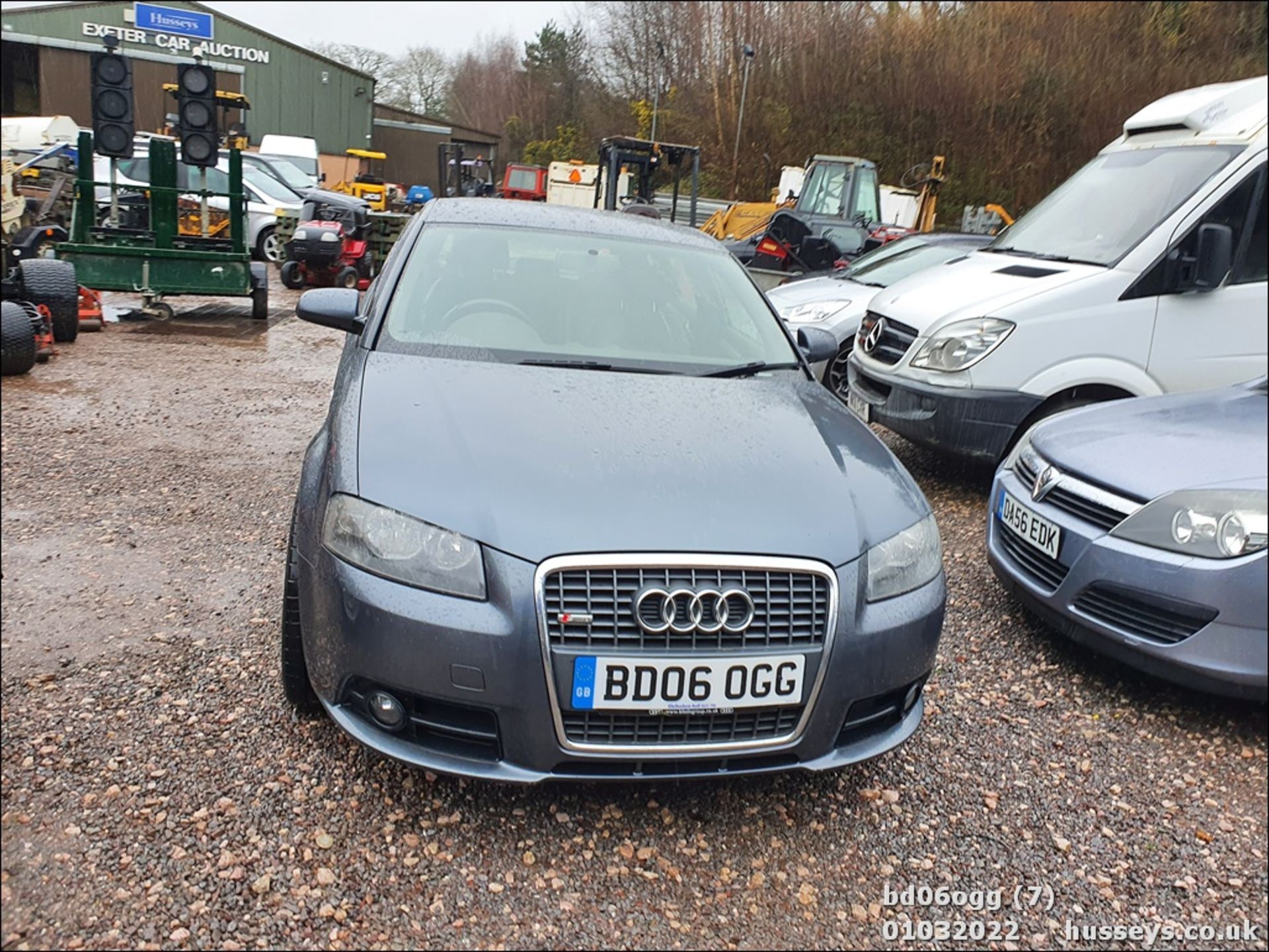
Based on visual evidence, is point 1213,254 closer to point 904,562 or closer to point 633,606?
point 904,562

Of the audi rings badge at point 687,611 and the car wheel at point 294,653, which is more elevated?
the audi rings badge at point 687,611

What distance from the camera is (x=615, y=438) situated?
98.1 inches

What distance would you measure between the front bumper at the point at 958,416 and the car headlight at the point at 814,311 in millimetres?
2161

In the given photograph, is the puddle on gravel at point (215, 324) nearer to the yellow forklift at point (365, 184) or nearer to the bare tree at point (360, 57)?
the bare tree at point (360, 57)

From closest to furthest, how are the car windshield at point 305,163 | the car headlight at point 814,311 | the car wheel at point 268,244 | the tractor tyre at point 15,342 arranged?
1. the tractor tyre at point 15,342
2. the car headlight at point 814,311
3. the car wheel at point 268,244
4. the car windshield at point 305,163

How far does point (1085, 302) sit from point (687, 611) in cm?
296

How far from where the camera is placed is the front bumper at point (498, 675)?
6.81 feet

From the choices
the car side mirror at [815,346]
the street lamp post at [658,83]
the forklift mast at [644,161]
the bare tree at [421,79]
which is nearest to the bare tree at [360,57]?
the bare tree at [421,79]

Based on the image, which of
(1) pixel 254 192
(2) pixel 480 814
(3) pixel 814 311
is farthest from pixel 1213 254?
(1) pixel 254 192

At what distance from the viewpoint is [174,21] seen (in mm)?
8609

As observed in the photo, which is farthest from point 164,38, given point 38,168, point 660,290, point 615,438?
point 615,438

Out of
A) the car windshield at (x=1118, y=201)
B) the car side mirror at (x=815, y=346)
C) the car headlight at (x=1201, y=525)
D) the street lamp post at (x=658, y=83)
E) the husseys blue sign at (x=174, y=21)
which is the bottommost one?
the car headlight at (x=1201, y=525)

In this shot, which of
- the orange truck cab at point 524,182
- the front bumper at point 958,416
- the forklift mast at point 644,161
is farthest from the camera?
the orange truck cab at point 524,182

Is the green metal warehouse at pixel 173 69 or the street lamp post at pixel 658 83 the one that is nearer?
the green metal warehouse at pixel 173 69
